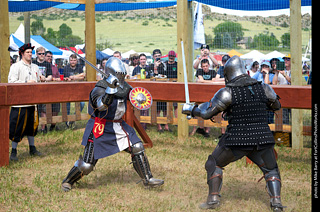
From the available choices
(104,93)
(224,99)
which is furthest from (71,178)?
(224,99)

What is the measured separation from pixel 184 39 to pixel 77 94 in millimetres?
2375

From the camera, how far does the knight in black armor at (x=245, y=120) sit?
4.11 m

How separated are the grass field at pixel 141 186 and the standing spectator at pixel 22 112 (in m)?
0.39

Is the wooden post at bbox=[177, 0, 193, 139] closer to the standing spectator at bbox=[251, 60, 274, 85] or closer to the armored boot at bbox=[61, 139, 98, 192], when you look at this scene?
the standing spectator at bbox=[251, 60, 274, 85]

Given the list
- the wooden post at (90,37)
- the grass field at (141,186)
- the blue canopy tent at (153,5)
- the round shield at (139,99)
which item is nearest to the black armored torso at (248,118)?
the grass field at (141,186)

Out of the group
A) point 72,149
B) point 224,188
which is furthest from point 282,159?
point 72,149

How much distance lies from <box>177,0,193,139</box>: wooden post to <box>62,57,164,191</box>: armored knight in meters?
2.83

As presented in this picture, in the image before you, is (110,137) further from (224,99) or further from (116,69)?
(224,99)

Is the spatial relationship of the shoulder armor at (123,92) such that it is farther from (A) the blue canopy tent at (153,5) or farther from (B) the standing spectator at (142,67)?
(B) the standing spectator at (142,67)

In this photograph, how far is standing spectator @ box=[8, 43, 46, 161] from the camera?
21.4 ft

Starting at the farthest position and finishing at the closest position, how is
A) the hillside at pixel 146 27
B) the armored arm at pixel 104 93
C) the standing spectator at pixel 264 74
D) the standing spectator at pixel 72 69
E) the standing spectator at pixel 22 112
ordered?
the hillside at pixel 146 27
the standing spectator at pixel 72 69
the standing spectator at pixel 264 74
the standing spectator at pixel 22 112
the armored arm at pixel 104 93

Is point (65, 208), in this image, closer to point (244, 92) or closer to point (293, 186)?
point (244, 92)

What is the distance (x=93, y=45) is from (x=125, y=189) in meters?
3.54

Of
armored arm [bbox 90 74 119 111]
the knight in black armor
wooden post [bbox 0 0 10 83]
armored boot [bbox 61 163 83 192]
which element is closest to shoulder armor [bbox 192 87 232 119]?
the knight in black armor
